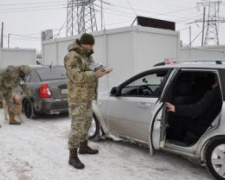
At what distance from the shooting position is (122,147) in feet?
21.9

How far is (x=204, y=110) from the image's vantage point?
516cm

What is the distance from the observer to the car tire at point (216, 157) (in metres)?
4.72

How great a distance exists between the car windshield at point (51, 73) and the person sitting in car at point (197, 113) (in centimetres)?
483

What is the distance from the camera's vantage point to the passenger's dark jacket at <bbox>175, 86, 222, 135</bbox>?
508cm

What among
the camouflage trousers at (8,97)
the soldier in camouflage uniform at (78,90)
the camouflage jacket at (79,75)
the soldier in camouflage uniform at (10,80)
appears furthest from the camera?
the camouflage trousers at (8,97)

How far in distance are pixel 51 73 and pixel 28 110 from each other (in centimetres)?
113

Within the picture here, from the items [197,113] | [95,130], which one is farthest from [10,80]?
[197,113]

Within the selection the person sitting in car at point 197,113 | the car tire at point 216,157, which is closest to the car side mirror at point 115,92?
the person sitting in car at point 197,113

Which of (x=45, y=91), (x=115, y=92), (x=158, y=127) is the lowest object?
(x=158, y=127)

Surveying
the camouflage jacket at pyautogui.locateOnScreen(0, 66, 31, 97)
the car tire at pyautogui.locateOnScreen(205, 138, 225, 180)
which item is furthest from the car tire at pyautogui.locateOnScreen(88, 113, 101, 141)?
the camouflage jacket at pyautogui.locateOnScreen(0, 66, 31, 97)

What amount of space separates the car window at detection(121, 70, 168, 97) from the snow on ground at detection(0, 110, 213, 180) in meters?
1.03

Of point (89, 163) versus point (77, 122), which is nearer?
point (77, 122)

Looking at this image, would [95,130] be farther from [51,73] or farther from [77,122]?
[51,73]

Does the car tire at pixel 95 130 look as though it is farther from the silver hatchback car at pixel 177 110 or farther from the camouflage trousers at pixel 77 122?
the camouflage trousers at pixel 77 122
